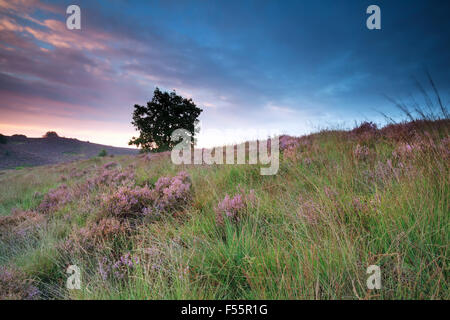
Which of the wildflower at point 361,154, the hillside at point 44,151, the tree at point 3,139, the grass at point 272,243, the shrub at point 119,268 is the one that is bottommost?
the shrub at point 119,268

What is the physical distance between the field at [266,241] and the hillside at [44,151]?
103 feet

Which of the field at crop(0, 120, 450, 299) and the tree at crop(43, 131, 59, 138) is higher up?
the tree at crop(43, 131, 59, 138)

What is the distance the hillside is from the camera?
32406 millimetres

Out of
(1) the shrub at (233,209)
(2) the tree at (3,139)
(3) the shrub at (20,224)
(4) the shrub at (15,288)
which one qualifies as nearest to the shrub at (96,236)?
(4) the shrub at (15,288)

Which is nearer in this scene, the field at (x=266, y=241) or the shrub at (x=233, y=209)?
the field at (x=266, y=241)

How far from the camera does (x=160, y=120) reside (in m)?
25.6

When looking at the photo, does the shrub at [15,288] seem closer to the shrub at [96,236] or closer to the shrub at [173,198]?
the shrub at [96,236]

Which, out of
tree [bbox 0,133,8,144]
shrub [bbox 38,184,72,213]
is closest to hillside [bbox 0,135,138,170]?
tree [bbox 0,133,8,144]

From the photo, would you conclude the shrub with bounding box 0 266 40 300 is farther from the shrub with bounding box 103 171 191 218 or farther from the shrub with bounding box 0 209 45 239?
the shrub with bounding box 0 209 45 239

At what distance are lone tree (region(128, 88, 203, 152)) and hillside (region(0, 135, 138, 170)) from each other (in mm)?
8497

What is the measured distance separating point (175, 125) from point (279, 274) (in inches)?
1022

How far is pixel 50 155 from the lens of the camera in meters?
37.1

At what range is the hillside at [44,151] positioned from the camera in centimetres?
3241
